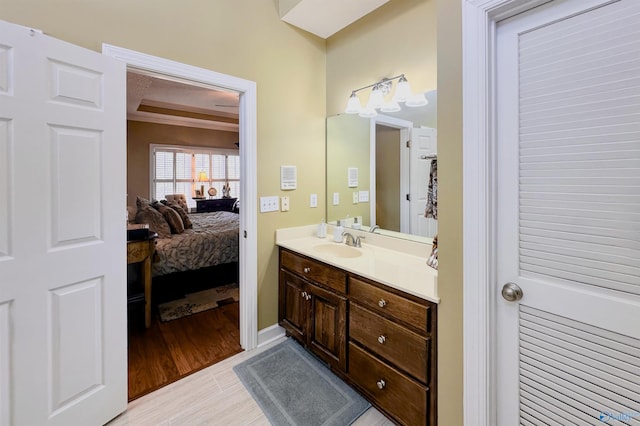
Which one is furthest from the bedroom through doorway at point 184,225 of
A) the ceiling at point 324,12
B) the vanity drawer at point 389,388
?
the vanity drawer at point 389,388

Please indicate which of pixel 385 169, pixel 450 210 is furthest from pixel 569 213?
pixel 385 169

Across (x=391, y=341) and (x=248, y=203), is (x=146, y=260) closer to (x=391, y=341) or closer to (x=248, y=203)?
(x=248, y=203)

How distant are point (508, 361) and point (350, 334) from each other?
86cm

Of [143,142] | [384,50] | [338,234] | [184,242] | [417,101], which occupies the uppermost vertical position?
[143,142]

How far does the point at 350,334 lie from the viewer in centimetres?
174

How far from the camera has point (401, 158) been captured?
2.16 metres

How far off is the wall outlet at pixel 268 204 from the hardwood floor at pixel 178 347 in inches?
45.3

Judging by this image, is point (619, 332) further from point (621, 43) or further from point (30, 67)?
point (30, 67)

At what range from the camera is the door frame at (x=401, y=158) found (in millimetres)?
2119

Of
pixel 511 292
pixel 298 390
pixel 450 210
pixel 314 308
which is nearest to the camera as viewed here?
pixel 511 292

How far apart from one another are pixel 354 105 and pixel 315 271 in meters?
1.40

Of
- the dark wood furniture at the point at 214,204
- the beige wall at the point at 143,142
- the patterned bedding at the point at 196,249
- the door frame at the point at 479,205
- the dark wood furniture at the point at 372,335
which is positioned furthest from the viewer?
the dark wood furniture at the point at 214,204

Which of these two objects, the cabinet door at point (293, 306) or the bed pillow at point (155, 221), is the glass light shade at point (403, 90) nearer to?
the cabinet door at point (293, 306)

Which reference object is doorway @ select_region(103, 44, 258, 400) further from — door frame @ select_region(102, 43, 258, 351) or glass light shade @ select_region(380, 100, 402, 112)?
glass light shade @ select_region(380, 100, 402, 112)
